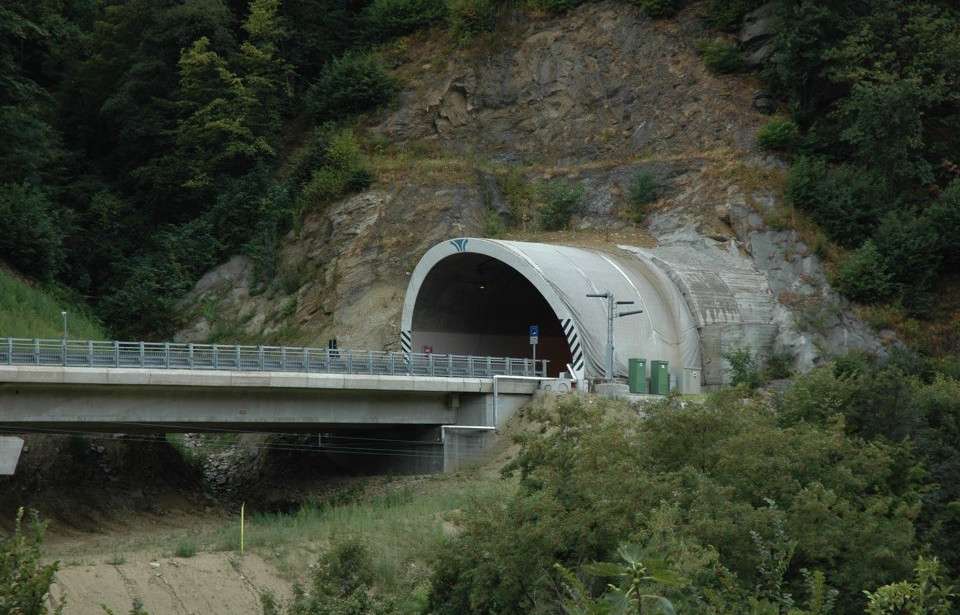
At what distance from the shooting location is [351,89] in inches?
2584

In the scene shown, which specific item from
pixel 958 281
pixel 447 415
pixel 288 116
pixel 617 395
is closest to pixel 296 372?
pixel 447 415

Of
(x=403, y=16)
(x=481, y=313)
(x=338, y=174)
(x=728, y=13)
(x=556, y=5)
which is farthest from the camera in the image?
(x=403, y=16)

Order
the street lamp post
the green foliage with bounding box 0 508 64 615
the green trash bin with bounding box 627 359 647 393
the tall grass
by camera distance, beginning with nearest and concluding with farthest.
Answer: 1. the green foliage with bounding box 0 508 64 615
2. the tall grass
3. the street lamp post
4. the green trash bin with bounding box 627 359 647 393

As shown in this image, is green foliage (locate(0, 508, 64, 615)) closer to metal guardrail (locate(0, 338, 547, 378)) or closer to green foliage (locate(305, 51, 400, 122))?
metal guardrail (locate(0, 338, 547, 378))

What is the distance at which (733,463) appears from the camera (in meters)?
24.3

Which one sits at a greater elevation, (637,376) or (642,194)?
(642,194)

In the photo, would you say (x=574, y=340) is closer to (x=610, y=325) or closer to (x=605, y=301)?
(x=610, y=325)

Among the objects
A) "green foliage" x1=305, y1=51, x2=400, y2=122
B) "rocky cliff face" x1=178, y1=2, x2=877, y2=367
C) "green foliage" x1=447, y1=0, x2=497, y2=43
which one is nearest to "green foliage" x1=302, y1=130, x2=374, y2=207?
"rocky cliff face" x1=178, y1=2, x2=877, y2=367

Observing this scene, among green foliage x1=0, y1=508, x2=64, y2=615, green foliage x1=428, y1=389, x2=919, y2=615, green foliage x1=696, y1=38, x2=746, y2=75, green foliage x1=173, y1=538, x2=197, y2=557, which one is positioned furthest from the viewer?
green foliage x1=696, y1=38, x2=746, y2=75

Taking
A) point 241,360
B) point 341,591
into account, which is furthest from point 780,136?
point 341,591

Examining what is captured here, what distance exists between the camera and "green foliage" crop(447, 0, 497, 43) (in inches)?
2665

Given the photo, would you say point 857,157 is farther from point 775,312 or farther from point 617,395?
point 617,395

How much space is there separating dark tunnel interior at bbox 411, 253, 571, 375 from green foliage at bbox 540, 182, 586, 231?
4335 millimetres

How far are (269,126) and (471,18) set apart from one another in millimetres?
13032
